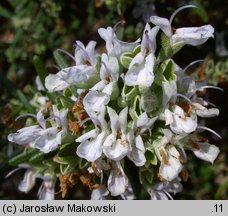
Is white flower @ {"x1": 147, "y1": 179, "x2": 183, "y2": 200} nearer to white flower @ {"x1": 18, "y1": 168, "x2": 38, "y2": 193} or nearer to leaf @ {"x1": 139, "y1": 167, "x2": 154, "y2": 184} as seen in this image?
leaf @ {"x1": 139, "y1": 167, "x2": 154, "y2": 184}

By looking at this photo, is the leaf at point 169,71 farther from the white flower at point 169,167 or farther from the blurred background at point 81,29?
the blurred background at point 81,29

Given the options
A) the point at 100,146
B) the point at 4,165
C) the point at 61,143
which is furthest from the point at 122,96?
the point at 4,165

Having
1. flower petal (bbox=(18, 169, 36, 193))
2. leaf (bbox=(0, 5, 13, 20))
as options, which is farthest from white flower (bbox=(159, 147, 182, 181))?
leaf (bbox=(0, 5, 13, 20))

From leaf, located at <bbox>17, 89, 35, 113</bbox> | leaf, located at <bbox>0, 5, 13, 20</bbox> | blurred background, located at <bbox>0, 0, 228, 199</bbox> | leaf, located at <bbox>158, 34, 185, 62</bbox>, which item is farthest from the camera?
leaf, located at <bbox>0, 5, 13, 20</bbox>

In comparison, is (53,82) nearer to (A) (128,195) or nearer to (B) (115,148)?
(B) (115,148)

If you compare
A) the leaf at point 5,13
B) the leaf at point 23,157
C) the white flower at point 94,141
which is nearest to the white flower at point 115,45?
the white flower at point 94,141
